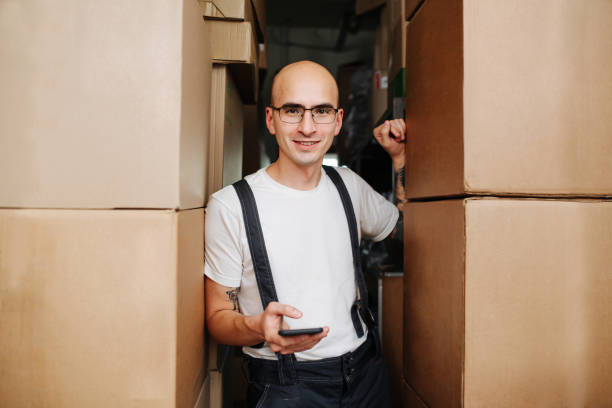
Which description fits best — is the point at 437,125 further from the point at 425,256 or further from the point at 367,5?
the point at 367,5

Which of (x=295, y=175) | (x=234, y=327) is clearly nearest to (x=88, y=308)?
(x=234, y=327)

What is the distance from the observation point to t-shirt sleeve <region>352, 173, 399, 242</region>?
1124mm

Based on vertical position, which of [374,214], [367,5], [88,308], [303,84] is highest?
[367,5]

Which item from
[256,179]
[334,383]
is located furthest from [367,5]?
[334,383]

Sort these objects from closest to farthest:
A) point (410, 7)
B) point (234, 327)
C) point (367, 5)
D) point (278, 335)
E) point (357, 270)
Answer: point (278, 335) → point (234, 327) → point (410, 7) → point (357, 270) → point (367, 5)

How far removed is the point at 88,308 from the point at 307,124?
2.07 ft

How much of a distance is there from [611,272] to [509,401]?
0.30 m

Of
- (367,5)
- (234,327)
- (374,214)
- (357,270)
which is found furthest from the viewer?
(367,5)

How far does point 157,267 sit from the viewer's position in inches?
24.0

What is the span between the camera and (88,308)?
1.97 feet

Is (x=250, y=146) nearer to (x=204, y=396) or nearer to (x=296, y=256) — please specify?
(x=296, y=256)

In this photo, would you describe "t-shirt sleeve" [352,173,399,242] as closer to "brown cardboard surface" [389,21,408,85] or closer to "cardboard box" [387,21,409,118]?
"cardboard box" [387,21,409,118]

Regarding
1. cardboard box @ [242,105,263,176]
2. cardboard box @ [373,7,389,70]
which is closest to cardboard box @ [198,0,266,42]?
cardboard box @ [242,105,263,176]

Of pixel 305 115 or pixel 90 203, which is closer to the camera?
pixel 90 203
